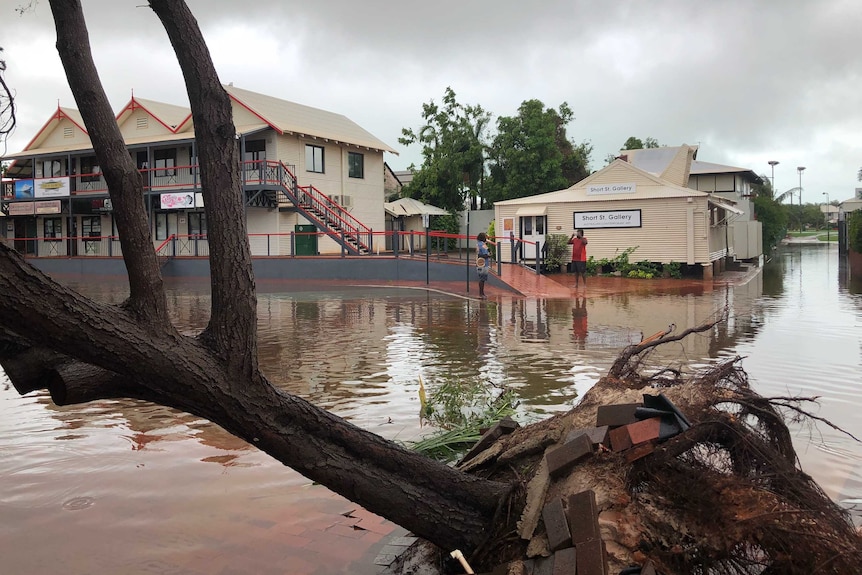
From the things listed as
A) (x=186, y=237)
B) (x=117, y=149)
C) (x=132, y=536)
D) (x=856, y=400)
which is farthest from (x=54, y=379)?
(x=186, y=237)

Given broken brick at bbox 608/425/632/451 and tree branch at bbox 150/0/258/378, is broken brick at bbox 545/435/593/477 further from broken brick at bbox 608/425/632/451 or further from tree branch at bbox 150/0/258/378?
tree branch at bbox 150/0/258/378

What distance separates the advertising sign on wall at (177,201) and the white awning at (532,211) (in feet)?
46.1

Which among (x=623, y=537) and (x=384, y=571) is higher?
(x=623, y=537)

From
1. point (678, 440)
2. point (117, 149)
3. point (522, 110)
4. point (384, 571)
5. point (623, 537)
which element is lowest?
point (384, 571)

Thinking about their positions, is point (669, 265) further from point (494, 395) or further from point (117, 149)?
point (117, 149)

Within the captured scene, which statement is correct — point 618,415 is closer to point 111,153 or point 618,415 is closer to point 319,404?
point 111,153

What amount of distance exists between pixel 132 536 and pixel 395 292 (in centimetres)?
1773

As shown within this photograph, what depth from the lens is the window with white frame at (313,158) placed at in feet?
114

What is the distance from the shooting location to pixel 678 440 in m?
3.67

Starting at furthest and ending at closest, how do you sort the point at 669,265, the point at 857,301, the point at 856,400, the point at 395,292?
the point at 669,265
the point at 395,292
the point at 857,301
the point at 856,400

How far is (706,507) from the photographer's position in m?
3.55

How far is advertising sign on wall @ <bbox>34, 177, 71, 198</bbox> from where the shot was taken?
123 ft

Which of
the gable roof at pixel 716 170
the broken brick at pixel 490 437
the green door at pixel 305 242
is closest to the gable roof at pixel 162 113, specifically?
the green door at pixel 305 242

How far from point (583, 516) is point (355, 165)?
35.2 m
